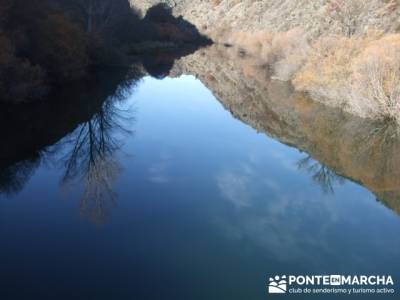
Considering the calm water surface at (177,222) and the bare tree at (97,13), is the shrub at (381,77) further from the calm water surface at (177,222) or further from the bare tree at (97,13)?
the bare tree at (97,13)

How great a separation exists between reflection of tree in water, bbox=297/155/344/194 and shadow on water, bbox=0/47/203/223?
26.2 ft

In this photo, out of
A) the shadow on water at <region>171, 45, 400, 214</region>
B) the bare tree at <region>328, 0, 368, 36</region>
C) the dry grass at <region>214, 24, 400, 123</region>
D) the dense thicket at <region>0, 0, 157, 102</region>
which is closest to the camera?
the shadow on water at <region>171, 45, 400, 214</region>

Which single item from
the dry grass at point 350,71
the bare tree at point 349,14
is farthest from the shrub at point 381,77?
the bare tree at point 349,14

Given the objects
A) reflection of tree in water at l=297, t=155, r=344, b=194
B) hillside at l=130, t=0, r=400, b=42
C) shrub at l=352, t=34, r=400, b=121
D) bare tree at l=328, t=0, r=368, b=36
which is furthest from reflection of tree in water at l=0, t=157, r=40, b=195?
hillside at l=130, t=0, r=400, b=42

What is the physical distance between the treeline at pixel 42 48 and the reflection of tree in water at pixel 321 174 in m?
15.5

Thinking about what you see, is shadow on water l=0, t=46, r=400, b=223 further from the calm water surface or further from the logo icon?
the logo icon

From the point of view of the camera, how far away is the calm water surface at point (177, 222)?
38.6 feet

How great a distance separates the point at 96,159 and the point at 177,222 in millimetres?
7014

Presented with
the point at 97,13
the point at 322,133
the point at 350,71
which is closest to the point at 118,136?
the point at 322,133

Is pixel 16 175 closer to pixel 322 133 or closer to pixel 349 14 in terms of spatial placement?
pixel 322 133

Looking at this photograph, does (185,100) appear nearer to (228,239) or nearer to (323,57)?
(323,57)

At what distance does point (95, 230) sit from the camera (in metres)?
14.2

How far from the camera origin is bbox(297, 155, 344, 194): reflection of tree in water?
19447 mm

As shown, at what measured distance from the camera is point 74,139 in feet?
76.7
